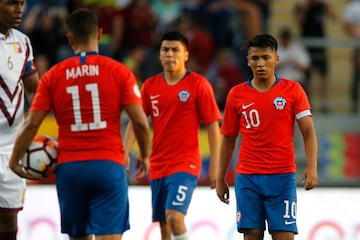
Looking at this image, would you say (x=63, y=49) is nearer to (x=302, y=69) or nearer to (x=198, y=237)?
(x=302, y=69)

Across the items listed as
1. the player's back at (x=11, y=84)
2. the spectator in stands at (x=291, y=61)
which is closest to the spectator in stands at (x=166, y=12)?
the spectator in stands at (x=291, y=61)

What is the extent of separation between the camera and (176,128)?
1053 cm

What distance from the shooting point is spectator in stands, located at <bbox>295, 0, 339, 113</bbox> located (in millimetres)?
16906

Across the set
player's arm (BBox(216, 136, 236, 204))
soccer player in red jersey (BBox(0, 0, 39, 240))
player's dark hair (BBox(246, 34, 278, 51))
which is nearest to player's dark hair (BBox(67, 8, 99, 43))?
soccer player in red jersey (BBox(0, 0, 39, 240))

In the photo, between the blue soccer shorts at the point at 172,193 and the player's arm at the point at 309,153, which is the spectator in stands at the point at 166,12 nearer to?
the blue soccer shorts at the point at 172,193

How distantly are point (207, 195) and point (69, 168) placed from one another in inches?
202

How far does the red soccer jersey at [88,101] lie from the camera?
8102 mm

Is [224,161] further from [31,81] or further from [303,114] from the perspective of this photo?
[31,81]

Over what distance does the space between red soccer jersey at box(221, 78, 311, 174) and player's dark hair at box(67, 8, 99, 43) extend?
1592mm

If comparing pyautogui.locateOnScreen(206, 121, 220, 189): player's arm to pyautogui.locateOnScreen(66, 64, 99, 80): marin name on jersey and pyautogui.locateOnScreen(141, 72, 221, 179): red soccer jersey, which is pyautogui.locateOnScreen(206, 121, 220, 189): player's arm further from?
pyautogui.locateOnScreen(66, 64, 99, 80): marin name on jersey

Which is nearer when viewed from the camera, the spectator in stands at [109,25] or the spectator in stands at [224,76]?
the spectator in stands at [224,76]

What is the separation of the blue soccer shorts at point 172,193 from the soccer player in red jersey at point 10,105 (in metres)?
1.82

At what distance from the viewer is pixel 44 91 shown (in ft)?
26.8

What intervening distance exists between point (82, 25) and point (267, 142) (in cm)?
195
